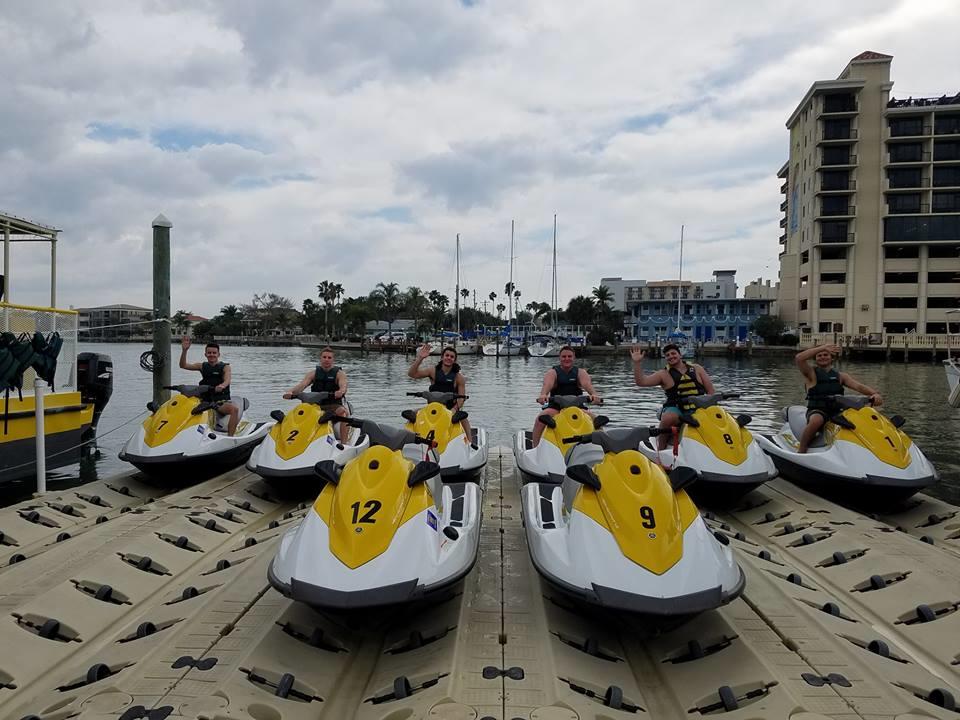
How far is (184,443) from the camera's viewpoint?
8.44m

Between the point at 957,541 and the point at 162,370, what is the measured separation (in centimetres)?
1147

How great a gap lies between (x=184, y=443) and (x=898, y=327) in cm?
6639

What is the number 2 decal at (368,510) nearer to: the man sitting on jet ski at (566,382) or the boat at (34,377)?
the man sitting on jet ski at (566,382)

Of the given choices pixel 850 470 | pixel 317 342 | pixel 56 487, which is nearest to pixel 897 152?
pixel 850 470

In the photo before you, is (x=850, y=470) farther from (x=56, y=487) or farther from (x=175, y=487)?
(x=56, y=487)

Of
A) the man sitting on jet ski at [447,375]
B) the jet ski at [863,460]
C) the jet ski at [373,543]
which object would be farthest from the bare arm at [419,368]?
the jet ski at [863,460]

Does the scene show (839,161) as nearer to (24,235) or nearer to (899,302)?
(899,302)

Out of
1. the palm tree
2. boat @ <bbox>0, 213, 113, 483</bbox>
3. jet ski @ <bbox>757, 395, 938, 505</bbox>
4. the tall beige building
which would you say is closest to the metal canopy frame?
boat @ <bbox>0, 213, 113, 483</bbox>

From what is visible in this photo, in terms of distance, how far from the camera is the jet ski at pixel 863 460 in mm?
7199

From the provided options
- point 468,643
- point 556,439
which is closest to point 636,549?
point 468,643

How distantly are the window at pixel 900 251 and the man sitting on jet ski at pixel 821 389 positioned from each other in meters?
61.3

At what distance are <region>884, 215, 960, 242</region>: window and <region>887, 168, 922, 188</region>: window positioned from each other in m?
2.95

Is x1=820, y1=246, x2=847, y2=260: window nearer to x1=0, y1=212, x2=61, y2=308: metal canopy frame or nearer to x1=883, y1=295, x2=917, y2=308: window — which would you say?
x1=883, y1=295, x2=917, y2=308: window

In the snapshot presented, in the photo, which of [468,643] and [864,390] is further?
[864,390]
